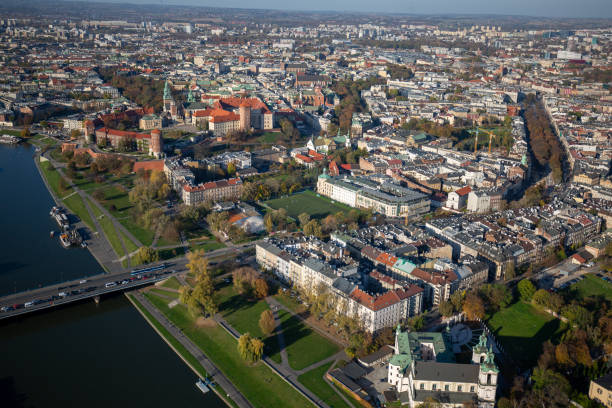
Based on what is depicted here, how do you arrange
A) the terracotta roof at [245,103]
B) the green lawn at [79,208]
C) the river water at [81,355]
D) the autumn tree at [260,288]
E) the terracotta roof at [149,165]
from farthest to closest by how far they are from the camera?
the terracotta roof at [245,103] < the terracotta roof at [149,165] < the green lawn at [79,208] < the autumn tree at [260,288] < the river water at [81,355]

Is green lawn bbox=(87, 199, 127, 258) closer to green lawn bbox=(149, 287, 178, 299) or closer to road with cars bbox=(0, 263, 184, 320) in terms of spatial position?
road with cars bbox=(0, 263, 184, 320)

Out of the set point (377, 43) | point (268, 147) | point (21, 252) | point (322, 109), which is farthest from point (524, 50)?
point (21, 252)

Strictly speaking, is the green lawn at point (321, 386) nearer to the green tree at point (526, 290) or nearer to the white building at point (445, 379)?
the white building at point (445, 379)

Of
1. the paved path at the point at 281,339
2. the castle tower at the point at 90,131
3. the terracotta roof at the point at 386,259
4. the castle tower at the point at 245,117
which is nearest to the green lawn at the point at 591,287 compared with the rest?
the terracotta roof at the point at 386,259

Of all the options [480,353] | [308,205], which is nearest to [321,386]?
[480,353]

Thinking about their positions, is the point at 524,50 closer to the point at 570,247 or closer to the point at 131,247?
the point at 570,247

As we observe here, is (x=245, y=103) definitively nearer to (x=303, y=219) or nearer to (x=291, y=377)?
(x=303, y=219)
